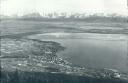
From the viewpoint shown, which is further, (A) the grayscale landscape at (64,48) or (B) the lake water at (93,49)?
(B) the lake water at (93,49)

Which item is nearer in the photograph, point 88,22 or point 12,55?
point 12,55

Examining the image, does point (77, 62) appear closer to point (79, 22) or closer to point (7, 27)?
point (79, 22)

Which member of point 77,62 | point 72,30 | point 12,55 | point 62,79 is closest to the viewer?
point 62,79

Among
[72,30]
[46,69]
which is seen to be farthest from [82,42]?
[46,69]

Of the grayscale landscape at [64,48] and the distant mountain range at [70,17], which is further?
the distant mountain range at [70,17]

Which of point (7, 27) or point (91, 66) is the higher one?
point (7, 27)

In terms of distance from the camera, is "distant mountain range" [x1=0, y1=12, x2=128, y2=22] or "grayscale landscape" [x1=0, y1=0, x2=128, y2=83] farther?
"distant mountain range" [x1=0, y1=12, x2=128, y2=22]

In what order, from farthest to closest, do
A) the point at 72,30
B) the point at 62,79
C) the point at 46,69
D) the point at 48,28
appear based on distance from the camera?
the point at 48,28, the point at 72,30, the point at 46,69, the point at 62,79

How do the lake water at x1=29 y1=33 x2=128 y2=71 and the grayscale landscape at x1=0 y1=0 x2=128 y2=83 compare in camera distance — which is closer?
the grayscale landscape at x1=0 y1=0 x2=128 y2=83
